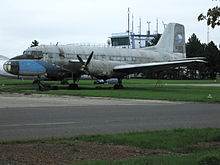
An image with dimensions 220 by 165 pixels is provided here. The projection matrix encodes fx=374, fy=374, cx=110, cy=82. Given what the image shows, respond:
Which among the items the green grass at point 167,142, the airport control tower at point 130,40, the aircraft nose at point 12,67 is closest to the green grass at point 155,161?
the green grass at point 167,142

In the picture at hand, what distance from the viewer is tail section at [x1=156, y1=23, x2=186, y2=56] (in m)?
42.7

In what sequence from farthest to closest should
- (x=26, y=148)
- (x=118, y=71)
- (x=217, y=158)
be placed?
(x=118, y=71), (x=26, y=148), (x=217, y=158)

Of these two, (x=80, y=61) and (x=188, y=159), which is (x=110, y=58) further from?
(x=188, y=159)

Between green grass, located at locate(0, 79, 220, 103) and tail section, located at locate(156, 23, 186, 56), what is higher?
tail section, located at locate(156, 23, 186, 56)

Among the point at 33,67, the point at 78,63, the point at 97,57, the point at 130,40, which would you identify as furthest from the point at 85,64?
the point at 130,40

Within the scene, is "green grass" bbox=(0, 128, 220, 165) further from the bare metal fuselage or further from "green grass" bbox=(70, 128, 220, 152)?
the bare metal fuselage

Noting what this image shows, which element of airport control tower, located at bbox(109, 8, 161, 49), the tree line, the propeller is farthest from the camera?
airport control tower, located at bbox(109, 8, 161, 49)

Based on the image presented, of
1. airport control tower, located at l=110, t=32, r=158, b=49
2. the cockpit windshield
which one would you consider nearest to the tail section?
the cockpit windshield

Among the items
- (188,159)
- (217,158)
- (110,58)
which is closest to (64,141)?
(188,159)

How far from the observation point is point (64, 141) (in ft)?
29.0

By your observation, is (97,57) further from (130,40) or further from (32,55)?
(130,40)

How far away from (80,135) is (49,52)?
943 inches

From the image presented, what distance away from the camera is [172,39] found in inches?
1693

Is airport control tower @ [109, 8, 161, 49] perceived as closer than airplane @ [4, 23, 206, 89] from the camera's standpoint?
No
